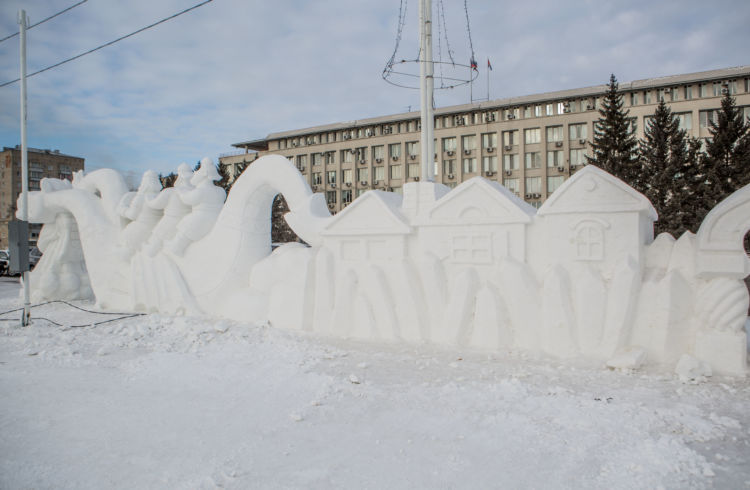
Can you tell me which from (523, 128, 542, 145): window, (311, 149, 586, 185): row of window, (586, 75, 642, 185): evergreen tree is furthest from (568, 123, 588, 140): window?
(586, 75, 642, 185): evergreen tree

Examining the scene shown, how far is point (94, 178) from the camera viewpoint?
32.9 ft

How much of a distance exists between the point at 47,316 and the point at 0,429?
576 cm

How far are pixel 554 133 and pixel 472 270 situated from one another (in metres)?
32.6

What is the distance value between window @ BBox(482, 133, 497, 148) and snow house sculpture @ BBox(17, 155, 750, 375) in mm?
32192

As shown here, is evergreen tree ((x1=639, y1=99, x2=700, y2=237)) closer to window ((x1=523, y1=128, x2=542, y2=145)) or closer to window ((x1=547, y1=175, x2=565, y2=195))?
window ((x1=547, y1=175, x2=565, y2=195))

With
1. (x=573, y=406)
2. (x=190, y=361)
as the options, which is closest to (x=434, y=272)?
(x=573, y=406)

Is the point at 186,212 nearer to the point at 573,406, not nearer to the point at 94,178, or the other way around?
the point at 94,178

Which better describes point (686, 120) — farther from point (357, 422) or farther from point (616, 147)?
point (357, 422)

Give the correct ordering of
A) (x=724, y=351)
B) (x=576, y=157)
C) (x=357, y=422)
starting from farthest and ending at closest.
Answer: (x=576, y=157) → (x=724, y=351) → (x=357, y=422)

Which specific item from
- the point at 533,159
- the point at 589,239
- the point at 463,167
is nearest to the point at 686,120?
the point at 533,159

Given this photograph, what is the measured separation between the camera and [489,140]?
125 ft

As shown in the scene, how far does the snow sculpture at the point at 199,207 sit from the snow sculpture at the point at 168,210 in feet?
0.46

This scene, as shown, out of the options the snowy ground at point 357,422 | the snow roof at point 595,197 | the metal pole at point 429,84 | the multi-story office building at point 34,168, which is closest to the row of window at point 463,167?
the multi-story office building at point 34,168

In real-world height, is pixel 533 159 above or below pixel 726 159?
above
